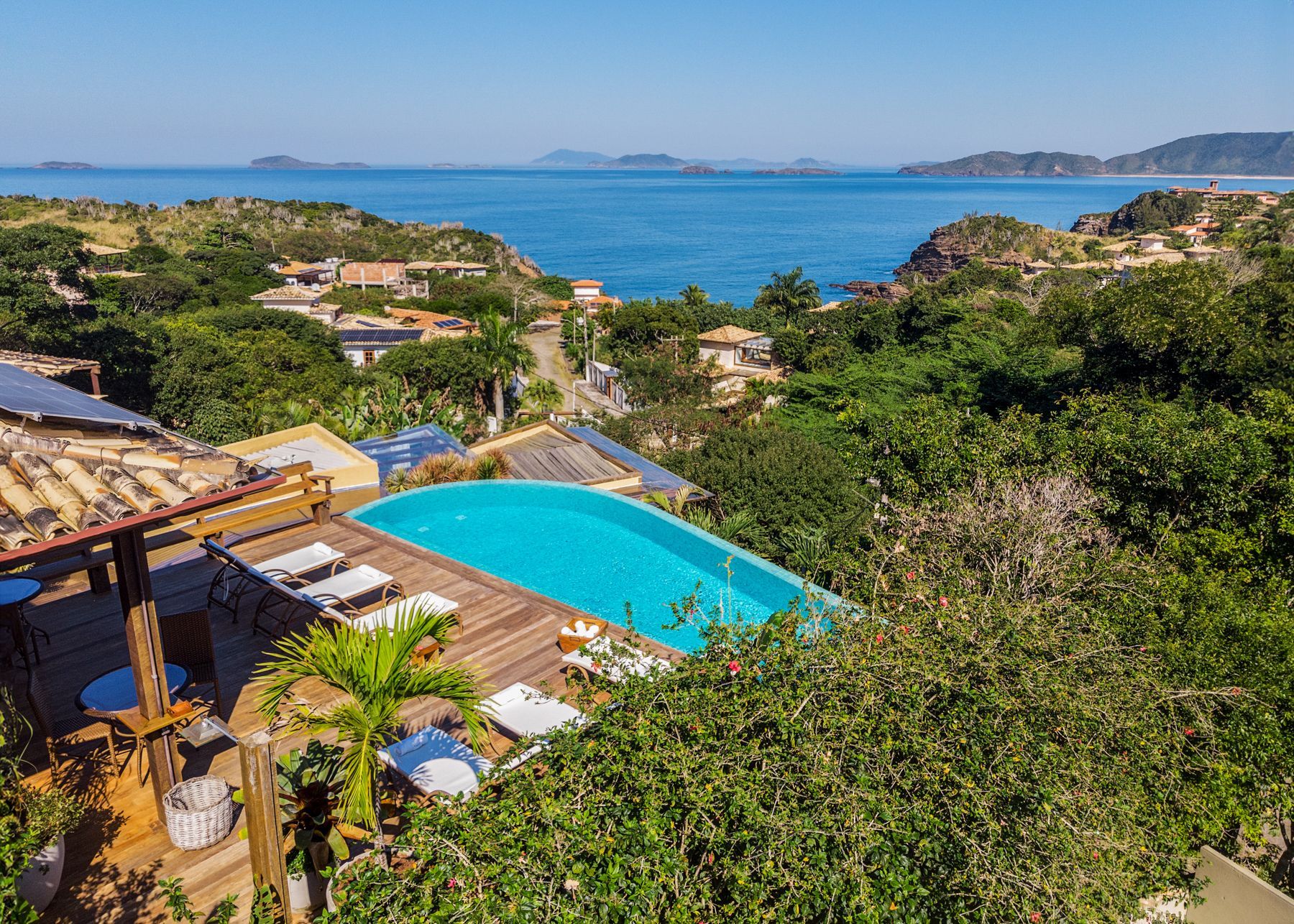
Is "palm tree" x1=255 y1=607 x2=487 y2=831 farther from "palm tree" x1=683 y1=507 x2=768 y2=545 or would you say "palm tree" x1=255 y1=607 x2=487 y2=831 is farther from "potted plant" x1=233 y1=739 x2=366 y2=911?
"palm tree" x1=683 y1=507 x2=768 y2=545

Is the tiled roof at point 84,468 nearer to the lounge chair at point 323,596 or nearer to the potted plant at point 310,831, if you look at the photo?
the potted plant at point 310,831

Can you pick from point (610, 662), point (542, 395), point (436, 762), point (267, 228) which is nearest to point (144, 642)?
point (436, 762)

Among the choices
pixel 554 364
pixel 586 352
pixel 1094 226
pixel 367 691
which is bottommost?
pixel 554 364

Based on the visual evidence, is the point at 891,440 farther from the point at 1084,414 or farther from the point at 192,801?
the point at 192,801

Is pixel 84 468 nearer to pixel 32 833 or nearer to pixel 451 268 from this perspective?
pixel 32 833

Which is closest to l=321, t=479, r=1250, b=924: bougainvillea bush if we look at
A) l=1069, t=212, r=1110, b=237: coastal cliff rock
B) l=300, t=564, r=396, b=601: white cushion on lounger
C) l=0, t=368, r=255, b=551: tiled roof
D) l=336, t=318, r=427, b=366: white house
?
l=0, t=368, r=255, b=551: tiled roof

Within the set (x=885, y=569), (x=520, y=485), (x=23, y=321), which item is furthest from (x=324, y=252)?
(x=885, y=569)
